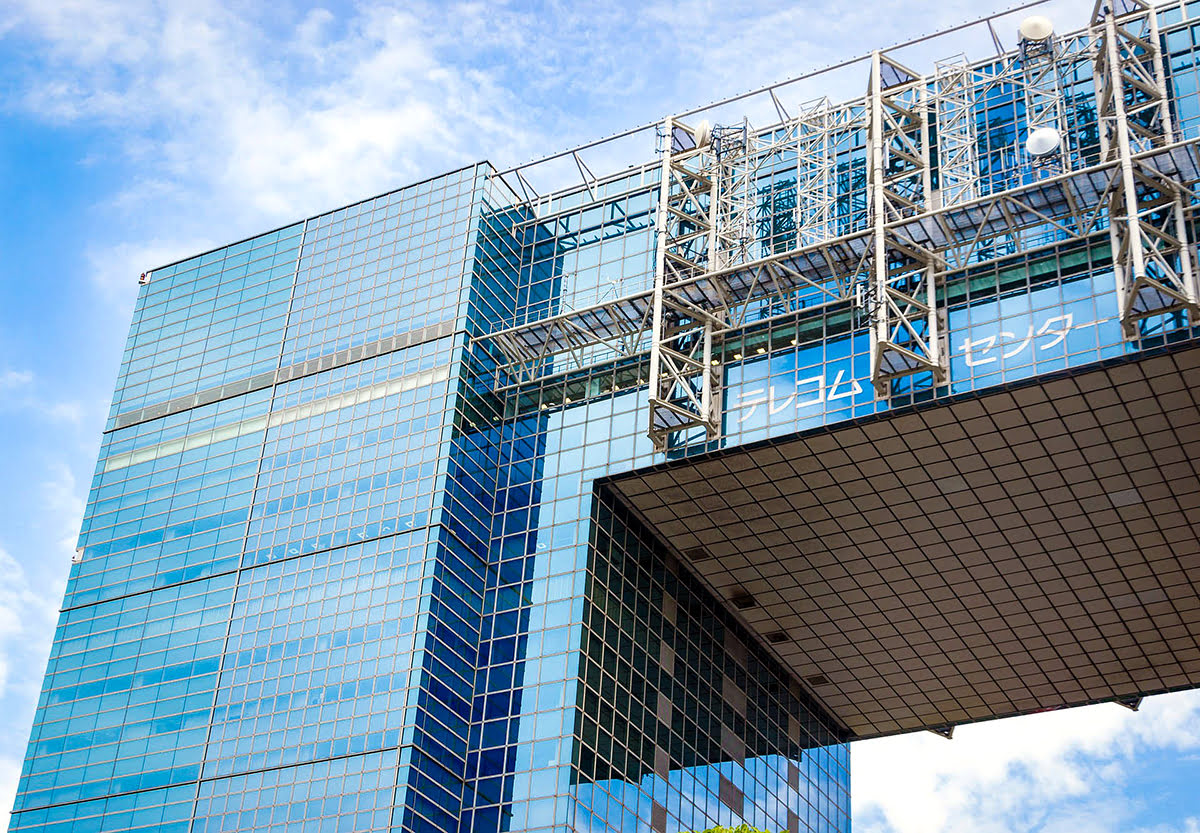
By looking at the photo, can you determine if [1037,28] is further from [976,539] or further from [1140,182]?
[976,539]

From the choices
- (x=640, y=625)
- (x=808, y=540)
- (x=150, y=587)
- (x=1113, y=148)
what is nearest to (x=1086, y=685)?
(x=808, y=540)

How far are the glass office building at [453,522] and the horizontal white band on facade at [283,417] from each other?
16cm

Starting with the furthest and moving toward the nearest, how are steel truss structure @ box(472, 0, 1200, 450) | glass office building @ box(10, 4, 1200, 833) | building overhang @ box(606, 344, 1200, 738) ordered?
building overhang @ box(606, 344, 1200, 738) → glass office building @ box(10, 4, 1200, 833) → steel truss structure @ box(472, 0, 1200, 450)

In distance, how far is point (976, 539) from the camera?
2633 inches

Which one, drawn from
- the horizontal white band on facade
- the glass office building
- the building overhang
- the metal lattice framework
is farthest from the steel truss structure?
the horizontal white band on facade

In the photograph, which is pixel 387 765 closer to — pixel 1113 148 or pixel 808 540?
pixel 808 540

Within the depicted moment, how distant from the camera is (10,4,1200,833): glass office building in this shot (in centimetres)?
5975

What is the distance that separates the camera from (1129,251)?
55875 mm

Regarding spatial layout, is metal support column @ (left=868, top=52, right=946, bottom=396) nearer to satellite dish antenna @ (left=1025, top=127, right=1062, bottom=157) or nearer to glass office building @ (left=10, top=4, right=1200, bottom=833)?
glass office building @ (left=10, top=4, right=1200, bottom=833)

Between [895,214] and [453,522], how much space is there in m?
21.8

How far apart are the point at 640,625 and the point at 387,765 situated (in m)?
14.0

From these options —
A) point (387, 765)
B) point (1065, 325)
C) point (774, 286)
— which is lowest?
point (387, 765)

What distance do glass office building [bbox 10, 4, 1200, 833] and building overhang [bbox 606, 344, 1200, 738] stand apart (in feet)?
3.79

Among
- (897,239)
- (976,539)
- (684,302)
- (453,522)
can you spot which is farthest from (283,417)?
(976,539)
